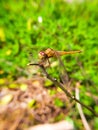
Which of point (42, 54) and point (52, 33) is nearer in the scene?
point (42, 54)

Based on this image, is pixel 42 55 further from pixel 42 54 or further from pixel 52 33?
pixel 52 33

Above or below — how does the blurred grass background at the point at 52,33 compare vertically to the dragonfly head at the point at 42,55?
above

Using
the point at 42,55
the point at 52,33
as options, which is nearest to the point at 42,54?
the point at 42,55

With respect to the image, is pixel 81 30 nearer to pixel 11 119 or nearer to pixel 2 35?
pixel 2 35

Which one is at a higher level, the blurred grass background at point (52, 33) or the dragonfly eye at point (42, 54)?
the blurred grass background at point (52, 33)

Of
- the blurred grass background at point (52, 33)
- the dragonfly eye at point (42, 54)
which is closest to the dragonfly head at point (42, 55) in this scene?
the dragonfly eye at point (42, 54)

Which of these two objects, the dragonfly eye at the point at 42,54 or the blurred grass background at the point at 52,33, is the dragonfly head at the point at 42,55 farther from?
the blurred grass background at the point at 52,33

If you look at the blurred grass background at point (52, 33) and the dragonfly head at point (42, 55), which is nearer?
the dragonfly head at point (42, 55)

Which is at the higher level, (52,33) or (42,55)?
(52,33)
